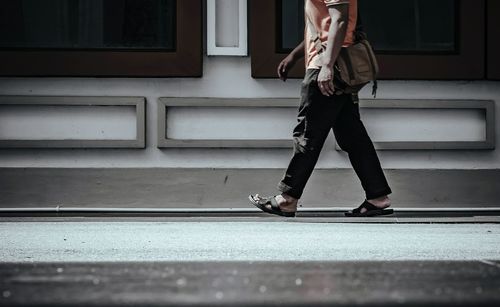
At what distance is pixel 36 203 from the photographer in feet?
23.9

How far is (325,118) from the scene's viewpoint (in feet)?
19.3

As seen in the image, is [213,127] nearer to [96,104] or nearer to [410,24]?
[96,104]

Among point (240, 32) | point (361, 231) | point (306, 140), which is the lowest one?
point (361, 231)

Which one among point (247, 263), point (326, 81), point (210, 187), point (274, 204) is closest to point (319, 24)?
point (326, 81)

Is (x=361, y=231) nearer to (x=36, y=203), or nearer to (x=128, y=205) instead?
(x=128, y=205)

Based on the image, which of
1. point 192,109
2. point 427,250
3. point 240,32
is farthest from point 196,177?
point 427,250

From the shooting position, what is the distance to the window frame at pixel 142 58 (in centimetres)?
740

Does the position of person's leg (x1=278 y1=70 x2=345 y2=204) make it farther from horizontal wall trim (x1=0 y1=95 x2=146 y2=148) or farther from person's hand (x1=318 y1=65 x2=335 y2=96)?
horizontal wall trim (x1=0 y1=95 x2=146 y2=148)

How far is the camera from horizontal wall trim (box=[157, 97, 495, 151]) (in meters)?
7.41

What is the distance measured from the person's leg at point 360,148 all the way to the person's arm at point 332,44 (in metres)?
0.34

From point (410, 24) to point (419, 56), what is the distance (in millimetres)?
320


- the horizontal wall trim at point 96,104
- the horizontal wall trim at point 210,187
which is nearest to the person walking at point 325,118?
the horizontal wall trim at point 210,187

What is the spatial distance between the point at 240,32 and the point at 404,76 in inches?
48.4

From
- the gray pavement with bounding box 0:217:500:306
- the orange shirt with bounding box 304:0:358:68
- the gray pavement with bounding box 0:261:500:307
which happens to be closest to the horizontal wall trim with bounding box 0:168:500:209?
the gray pavement with bounding box 0:217:500:306
